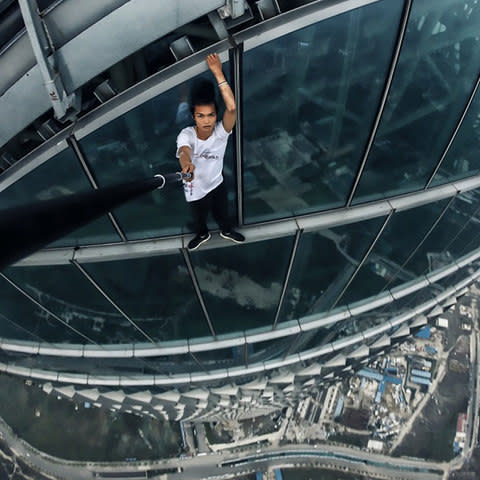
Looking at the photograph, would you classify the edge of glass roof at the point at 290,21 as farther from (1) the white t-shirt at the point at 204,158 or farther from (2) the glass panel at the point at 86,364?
(2) the glass panel at the point at 86,364

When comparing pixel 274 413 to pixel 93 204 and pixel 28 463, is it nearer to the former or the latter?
pixel 28 463

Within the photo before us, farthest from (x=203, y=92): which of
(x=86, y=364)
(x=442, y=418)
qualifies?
(x=442, y=418)

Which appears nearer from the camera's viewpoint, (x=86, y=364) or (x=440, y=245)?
(x=440, y=245)

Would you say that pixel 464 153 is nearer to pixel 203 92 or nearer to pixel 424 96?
pixel 424 96

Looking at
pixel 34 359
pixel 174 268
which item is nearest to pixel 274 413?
pixel 34 359

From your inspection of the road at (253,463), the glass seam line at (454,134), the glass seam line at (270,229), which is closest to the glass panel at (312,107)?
the glass seam line at (270,229)
